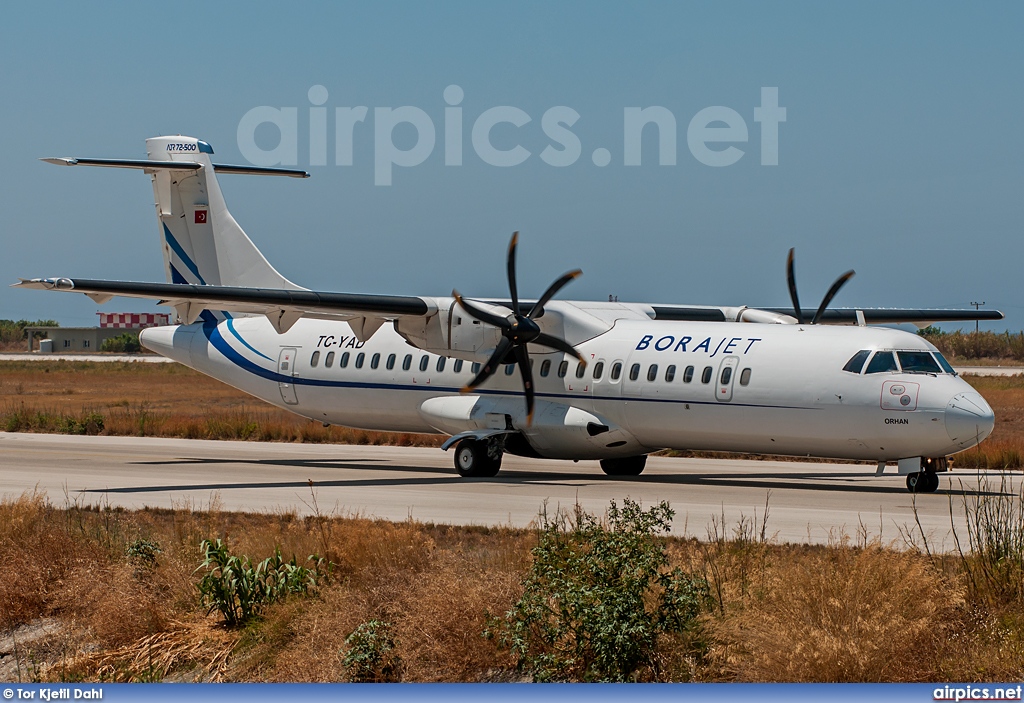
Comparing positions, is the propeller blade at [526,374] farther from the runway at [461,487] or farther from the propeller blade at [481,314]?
the runway at [461,487]

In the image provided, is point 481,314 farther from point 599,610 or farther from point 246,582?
point 599,610

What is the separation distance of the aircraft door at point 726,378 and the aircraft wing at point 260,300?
222 inches

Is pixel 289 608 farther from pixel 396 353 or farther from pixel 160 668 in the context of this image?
pixel 396 353

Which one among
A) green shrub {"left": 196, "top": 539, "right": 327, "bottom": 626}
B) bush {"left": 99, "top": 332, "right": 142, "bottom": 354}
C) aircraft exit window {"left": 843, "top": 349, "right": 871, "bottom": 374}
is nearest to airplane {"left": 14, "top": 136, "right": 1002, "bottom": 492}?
aircraft exit window {"left": 843, "top": 349, "right": 871, "bottom": 374}

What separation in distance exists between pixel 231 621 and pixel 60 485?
11553 mm

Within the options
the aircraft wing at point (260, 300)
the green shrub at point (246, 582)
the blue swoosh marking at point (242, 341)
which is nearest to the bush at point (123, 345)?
the blue swoosh marking at point (242, 341)

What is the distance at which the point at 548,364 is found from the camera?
23562 mm

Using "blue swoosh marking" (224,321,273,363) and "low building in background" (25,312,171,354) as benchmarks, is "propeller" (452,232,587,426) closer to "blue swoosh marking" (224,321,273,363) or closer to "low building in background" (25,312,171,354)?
"blue swoosh marking" (224,321,273,363)

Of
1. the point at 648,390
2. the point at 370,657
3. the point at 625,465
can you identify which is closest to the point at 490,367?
the point at 648,390

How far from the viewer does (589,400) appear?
75.2 feet

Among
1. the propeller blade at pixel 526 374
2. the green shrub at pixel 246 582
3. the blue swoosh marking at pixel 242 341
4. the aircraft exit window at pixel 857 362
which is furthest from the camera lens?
the blue swoosh marking at pixel 242 341

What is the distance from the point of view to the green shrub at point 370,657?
9.86 m

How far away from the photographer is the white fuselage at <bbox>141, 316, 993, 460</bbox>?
19781mm

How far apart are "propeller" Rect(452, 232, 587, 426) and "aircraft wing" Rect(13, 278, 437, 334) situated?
133 cm
